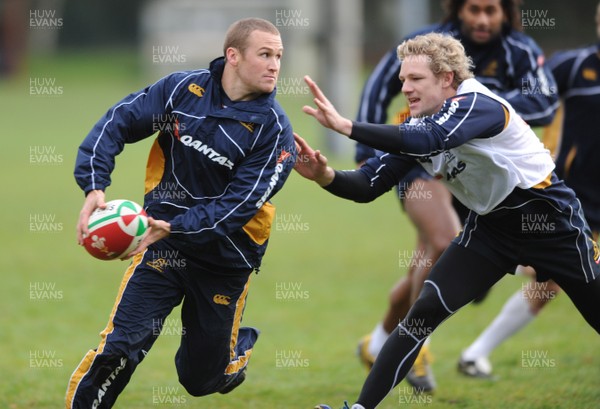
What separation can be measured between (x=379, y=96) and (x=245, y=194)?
7.91 ft

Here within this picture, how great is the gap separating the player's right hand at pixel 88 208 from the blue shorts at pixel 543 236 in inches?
77.9

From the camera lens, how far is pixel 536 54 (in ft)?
22.4

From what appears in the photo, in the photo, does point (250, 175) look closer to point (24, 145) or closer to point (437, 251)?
point (437, 251)

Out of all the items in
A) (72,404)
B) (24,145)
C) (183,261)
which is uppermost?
(183,261)

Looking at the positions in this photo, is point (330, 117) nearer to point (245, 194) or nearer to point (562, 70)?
point (245, 194)

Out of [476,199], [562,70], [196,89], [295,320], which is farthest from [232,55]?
[295,320]

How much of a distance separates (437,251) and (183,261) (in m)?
2.15

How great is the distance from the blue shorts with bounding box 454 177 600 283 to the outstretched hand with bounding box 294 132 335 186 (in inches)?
34.8

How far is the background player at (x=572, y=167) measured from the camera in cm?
709

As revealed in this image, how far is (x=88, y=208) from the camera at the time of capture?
4648 mm

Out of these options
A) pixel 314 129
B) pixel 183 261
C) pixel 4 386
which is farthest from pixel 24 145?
pixel 183 261

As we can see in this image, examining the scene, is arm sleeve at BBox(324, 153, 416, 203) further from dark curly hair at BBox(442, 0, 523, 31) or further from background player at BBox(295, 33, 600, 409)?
dark curly hair at BBox(442, 0, 523, 31)

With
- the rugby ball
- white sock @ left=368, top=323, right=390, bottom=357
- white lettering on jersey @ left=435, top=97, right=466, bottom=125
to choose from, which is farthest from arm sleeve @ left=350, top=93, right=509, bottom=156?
white sock @ left=368, top=323, right=390, bottom=357

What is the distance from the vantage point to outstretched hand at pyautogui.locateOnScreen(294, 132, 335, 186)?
5062 millimetres
